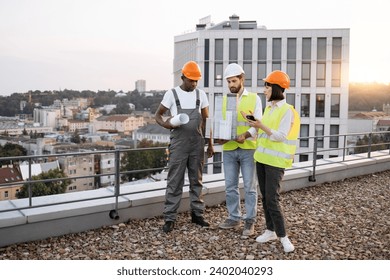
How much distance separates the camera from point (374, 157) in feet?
32.1

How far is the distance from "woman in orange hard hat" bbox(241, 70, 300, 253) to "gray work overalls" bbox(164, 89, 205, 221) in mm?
782

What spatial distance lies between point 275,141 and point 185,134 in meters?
1.06

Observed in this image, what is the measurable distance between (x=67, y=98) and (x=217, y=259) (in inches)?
4554

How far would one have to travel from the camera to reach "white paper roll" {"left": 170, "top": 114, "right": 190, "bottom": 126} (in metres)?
4.70

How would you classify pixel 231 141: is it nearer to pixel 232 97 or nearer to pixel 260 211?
pixel 232 97

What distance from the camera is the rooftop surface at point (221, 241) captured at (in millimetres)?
4473

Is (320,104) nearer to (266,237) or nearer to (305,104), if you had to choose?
(305,104)

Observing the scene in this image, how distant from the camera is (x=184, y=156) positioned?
495 centimetres

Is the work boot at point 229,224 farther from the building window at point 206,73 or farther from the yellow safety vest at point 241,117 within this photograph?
the building window at point 206,73

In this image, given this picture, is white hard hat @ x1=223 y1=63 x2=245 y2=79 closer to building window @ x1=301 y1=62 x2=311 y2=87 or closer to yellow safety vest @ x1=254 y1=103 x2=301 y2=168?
yellow safety vest @ x1=254 y1=103 x2=301 y2=168

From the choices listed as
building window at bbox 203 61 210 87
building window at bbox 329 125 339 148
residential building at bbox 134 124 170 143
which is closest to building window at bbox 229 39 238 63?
building window at bbox 203 61 210 87

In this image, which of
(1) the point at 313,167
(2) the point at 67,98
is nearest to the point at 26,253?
(1) the point at 313,167

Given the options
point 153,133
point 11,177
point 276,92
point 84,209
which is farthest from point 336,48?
point 153,133
